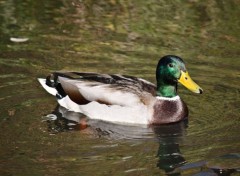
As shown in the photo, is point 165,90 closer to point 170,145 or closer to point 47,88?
point 170,145

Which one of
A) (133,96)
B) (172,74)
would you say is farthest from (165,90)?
(133,96)

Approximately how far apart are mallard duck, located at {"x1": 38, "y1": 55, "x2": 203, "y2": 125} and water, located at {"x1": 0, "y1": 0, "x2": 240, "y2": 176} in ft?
0.66

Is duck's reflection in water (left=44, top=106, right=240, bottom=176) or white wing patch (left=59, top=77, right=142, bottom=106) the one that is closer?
duck's reflection in water (left=44, top=106, right=240, bottom=176)

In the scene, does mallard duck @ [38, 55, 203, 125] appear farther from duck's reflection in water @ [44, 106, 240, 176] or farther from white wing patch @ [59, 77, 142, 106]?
duck's reflection in water @ [44, 106, 240, 176]

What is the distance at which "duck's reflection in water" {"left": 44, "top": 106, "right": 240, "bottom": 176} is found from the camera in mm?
9297

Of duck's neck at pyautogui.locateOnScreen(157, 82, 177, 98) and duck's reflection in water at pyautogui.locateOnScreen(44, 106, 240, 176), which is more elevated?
duck's neck at pyautogui.locateOnScreen(157, 82, 177, 98)

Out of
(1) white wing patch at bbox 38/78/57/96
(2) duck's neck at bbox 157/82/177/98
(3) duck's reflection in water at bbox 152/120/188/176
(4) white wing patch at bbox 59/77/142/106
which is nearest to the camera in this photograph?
(3) duck's reflection in water at bbox 152/120/188/176

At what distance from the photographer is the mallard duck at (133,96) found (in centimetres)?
1107

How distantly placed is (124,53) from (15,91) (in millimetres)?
2335

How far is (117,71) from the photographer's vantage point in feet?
41.8

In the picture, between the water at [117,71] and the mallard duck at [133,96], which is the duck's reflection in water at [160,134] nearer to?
the water at [117,71]

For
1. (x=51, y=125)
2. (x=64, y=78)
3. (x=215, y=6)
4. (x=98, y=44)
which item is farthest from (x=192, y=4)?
(x=51, y=125)

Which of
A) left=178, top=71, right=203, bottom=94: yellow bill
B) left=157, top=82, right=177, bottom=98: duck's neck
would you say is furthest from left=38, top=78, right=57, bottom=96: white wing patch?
left=178, top=71, right=203, bottom=94: yellow bill

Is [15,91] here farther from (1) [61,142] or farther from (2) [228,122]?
(2) [228,122]
